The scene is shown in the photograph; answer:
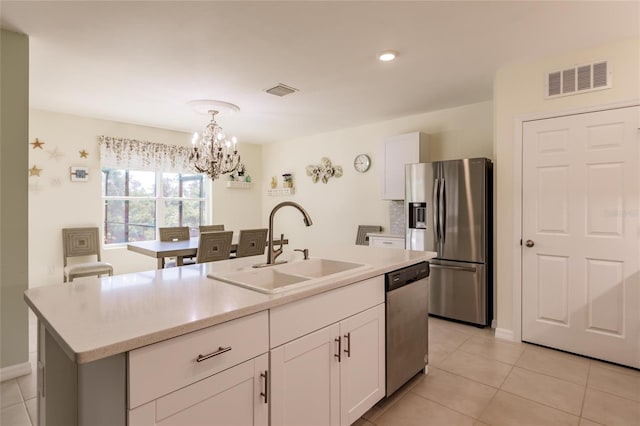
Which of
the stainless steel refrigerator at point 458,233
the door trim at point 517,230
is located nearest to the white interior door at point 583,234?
the door trim at point 517,230

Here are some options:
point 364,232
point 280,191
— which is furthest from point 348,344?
point 280,191

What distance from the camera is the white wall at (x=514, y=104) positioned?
2.52m

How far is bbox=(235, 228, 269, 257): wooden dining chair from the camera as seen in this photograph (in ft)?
12.9

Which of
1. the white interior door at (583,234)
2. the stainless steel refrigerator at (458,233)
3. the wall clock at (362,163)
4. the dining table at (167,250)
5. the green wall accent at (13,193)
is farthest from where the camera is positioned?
the wall clock at (362,163)

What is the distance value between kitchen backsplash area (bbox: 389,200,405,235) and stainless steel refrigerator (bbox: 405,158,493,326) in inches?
31.5

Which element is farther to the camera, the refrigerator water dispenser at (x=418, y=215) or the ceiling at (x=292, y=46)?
the refrigerator water dispenser at (x=418, y=215)

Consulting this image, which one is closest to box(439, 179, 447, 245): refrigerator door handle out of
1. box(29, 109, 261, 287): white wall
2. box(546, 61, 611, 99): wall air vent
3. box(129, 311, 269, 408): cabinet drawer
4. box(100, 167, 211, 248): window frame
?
box(546, 61, 611, 99): wall air vent

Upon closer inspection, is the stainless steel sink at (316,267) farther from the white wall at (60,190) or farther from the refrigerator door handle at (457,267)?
the white wall at (60,190)

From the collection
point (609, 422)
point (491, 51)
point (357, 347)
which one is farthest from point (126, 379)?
point (491, 51)

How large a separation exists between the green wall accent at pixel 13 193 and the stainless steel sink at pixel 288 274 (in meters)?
1.80

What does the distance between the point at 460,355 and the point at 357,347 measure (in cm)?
143

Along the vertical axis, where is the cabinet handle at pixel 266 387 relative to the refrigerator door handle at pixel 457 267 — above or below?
below

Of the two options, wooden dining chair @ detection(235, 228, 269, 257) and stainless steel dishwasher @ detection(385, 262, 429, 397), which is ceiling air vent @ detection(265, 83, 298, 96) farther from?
stainless steel dishwasher @ detection(385, 262, 429, 397)

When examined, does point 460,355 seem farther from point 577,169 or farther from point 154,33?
point 154,33
